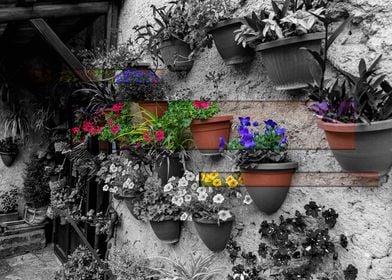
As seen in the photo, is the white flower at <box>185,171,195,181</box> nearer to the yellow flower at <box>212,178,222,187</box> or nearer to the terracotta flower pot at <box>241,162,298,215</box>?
the yellow flower at <box>212,178,222,187</box>

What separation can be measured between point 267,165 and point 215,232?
58cm

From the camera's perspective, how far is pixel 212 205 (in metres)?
2.11

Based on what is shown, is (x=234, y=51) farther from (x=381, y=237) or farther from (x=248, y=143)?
(x=381, y=237)

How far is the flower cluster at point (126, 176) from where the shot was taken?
2738mm

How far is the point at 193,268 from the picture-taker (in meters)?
2.23

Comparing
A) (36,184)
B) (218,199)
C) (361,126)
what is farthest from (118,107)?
(36,184)

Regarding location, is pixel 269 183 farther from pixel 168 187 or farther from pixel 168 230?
pixel 168 230

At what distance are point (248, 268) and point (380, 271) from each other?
734mm

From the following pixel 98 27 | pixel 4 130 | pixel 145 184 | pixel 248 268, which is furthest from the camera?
pixel 4 130

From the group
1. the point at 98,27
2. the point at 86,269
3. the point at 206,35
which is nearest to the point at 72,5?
the point at 98,27

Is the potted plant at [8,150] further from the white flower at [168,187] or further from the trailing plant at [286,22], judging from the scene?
the trailing plant at [286,22]

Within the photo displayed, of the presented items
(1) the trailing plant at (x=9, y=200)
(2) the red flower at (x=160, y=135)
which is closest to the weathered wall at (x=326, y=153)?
(2) the red flower at (x=160, y=135)

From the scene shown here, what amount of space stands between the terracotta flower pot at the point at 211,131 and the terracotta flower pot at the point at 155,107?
610mm

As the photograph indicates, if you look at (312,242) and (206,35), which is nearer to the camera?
(312,242)
